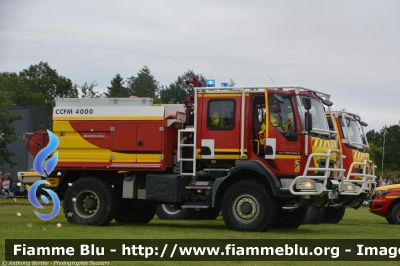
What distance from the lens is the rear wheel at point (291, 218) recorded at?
19484 mm

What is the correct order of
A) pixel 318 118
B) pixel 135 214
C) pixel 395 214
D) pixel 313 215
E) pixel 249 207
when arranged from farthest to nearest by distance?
pixel 395 214 → pixel 313 215 → pixel 135 214 → pixel 318 118 → pixel 249 207

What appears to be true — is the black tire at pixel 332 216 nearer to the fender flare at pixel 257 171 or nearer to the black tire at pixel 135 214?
the black tire at pixel 135 214

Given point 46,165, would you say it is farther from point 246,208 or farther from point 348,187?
point 348,187

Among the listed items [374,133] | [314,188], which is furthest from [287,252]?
[374,133]

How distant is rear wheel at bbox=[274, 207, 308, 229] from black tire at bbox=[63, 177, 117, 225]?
13.8 ft

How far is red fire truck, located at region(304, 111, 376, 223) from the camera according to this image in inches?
754

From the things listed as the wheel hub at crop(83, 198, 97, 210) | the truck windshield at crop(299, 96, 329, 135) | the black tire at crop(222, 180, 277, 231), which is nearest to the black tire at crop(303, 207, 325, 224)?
the truck windshield at crop(299, 96, 329, 135)

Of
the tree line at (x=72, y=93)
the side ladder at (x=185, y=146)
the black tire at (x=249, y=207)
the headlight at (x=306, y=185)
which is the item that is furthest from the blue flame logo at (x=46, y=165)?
the tree line at (x=72, y=93)

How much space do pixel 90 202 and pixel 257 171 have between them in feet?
14.4

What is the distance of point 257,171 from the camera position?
17.2 m

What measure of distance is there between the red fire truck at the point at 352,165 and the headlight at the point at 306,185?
4.28ft

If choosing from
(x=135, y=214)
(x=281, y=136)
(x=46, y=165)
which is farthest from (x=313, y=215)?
(x=46, y=165)

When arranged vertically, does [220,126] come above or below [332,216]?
above

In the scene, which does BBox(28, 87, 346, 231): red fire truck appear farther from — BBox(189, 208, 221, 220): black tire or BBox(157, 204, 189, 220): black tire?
BBox(157, 204, 189, 220): black tire
